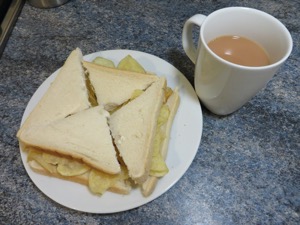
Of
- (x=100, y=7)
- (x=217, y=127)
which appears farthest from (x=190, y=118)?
(x=100, y=7)

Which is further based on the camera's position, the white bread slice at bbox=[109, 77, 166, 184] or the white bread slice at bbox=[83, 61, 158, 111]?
the white bread slice at bbox=[83, 61, 158, 111]

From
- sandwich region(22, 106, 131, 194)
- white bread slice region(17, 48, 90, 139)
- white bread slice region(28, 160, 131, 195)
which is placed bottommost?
white bread slice region(28, 160, 131, 195)

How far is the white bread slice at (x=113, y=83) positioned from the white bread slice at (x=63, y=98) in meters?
0.03

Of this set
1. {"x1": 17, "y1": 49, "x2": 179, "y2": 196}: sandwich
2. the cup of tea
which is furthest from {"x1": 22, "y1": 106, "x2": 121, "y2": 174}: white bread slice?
the cup of tea

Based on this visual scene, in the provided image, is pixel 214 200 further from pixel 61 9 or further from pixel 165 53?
pixel 61 9

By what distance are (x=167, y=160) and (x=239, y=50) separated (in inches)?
13.1

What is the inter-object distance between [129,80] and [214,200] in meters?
0.39

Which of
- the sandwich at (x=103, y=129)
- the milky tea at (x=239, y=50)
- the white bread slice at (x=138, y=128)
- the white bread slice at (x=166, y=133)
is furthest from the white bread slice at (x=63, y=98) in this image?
the milky tea at (x=239, y=50)

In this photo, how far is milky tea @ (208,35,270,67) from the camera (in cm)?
79

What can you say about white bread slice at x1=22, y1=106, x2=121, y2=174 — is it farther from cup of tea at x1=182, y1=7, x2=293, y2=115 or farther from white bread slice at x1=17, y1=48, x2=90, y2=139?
cup of tea at x1=182, y1=7, x2=293, y2=115

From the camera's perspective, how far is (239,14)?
0.84 metres

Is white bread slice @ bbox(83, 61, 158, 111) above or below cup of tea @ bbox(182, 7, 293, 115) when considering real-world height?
below

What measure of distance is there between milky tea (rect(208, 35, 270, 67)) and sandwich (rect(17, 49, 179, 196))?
6.7 inches

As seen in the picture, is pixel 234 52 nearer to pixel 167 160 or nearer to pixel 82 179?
pixel 167 160
